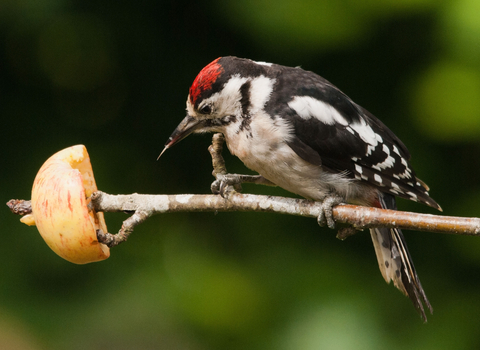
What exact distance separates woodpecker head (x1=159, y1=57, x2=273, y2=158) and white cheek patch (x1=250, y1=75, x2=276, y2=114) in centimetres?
1

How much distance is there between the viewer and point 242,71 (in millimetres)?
1570

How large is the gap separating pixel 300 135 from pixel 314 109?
4.1 inches

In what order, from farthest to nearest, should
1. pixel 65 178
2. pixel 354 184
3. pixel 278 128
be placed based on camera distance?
pixel 354 184 → pixel 278 128 → pixel 65 178

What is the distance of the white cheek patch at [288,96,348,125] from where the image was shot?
153 cm

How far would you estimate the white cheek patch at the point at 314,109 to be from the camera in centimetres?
153

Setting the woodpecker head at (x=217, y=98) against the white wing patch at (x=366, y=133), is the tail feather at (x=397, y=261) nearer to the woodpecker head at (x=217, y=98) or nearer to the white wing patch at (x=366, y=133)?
the white wing patch at (x=366, y=133)

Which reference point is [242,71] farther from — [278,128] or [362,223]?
[362,223]

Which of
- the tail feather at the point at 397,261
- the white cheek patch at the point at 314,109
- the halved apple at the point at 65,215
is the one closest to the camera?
the halved apple at the point at 65,215

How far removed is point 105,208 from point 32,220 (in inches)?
7.5

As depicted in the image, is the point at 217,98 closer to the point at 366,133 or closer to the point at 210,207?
the point at 210,207

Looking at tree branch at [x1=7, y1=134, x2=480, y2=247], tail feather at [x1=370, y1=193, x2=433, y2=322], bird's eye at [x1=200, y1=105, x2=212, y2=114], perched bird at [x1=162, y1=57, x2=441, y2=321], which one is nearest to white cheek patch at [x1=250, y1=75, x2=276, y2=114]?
perched bird at [x1=162, y1=57, x2=441, y2=321]

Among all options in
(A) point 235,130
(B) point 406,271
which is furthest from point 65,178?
(B) point 406,271

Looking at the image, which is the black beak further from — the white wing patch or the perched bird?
the white wing patch

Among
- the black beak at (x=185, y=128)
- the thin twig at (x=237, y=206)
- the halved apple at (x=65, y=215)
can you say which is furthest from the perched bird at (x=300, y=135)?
the halved apple at (x=65, y=215)
